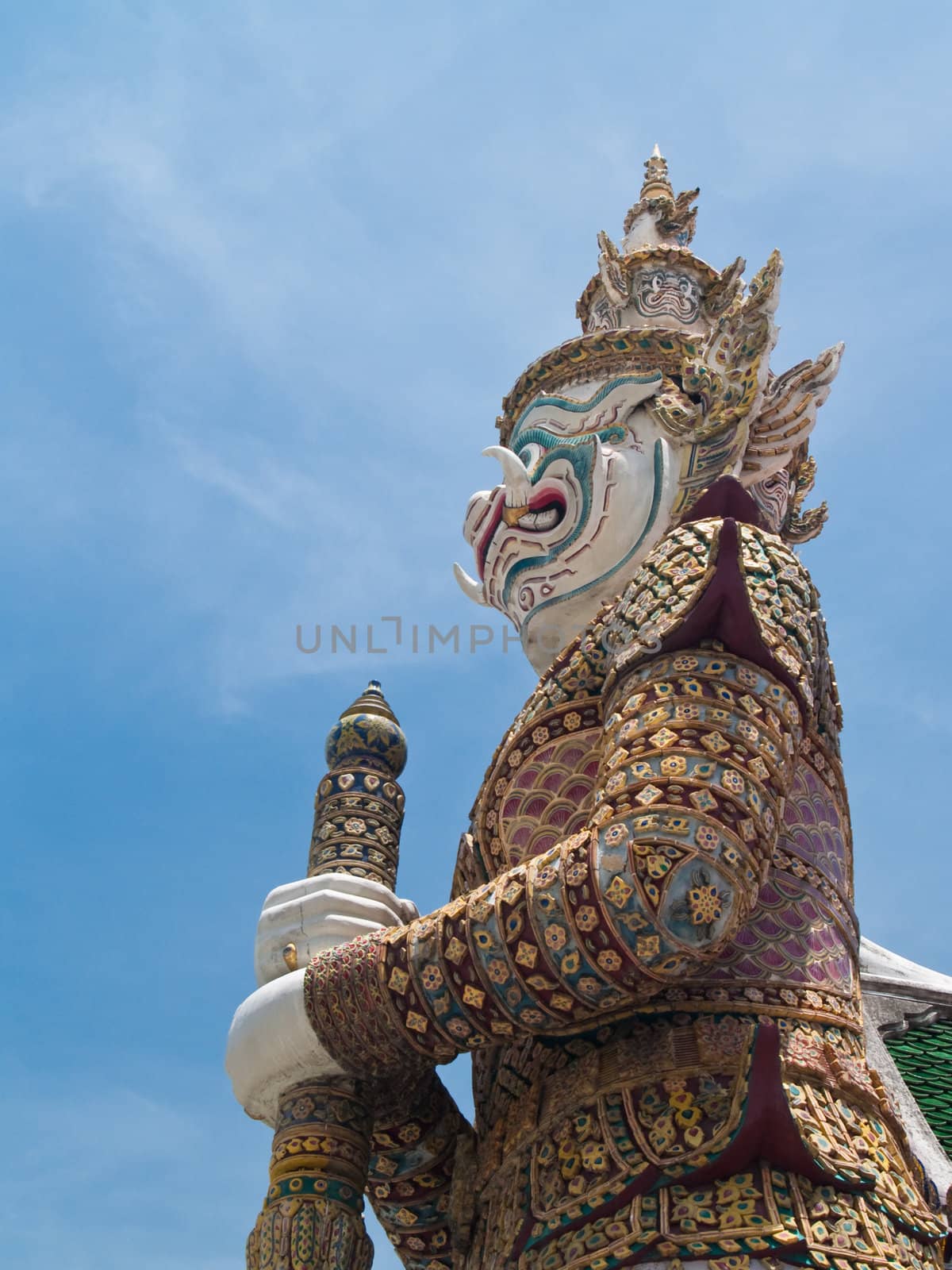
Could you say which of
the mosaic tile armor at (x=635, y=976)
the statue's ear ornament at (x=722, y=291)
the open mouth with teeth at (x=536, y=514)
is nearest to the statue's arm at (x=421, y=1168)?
the mosaic tile armor at (x=635, y=976)

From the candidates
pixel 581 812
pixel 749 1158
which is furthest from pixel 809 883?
pixel 749 1158

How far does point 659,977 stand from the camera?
3295 mm

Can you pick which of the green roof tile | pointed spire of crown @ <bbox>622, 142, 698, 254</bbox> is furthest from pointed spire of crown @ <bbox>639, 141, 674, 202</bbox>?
the green roof tile

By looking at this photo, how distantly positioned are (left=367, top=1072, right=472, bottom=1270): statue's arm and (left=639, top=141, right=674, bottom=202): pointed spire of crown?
4.55 metres

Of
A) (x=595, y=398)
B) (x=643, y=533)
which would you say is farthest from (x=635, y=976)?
(x=595, y=398)

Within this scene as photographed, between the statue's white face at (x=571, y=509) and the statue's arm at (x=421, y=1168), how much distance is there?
164 cm

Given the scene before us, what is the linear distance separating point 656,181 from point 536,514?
279cm

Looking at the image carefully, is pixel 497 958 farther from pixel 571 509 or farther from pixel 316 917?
pixel 571 509

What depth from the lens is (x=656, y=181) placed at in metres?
7.16

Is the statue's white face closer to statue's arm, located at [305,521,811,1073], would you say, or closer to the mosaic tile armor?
the mosaic tile armor

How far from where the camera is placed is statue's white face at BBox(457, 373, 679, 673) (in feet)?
16.0

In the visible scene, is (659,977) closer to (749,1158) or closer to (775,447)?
(749,1158)

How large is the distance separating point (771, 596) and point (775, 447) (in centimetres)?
141

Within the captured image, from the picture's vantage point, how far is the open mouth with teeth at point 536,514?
199 inches
